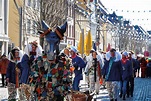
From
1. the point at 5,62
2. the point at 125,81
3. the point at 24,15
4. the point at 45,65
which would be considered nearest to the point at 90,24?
the point at 24,15

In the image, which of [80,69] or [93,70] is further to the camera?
[93,70]

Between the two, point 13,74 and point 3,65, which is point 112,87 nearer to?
point 13,74

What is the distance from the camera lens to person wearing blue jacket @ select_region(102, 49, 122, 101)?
12.8 metres

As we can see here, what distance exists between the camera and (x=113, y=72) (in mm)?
12859

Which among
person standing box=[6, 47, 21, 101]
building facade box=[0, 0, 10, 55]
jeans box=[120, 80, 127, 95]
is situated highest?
building facade box=[0, 0, 10, 55]

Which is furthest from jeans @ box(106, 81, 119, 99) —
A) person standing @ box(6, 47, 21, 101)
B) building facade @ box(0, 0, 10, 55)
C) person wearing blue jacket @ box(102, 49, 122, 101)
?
building facade @ box(0, 0, 10, 55)

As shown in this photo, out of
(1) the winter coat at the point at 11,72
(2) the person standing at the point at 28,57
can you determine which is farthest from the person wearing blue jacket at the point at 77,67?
(1) the winter coat at the point at 11,72

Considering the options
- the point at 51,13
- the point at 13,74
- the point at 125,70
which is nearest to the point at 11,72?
the point at 13,74

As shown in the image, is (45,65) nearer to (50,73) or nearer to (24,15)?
(50,73)

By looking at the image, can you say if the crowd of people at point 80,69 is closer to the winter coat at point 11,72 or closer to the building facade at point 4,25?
the winter coat at point 11,72

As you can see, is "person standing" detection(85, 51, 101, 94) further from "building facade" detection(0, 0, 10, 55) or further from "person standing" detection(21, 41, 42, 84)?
"building facade" detection(0, 0, 10, 55)

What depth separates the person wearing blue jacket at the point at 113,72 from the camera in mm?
12836

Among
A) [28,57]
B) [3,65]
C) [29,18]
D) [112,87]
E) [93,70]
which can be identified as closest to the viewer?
[28,57]

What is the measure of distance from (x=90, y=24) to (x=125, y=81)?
55.2m
